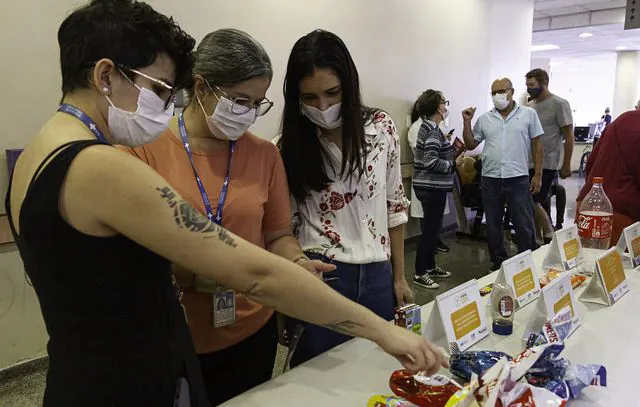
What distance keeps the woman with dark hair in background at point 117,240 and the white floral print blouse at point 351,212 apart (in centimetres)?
50

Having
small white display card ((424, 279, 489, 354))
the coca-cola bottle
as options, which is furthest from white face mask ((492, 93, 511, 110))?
small white display card ((424, 279, 489, 354))

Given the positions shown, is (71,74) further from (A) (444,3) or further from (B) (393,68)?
(A) (444,3)

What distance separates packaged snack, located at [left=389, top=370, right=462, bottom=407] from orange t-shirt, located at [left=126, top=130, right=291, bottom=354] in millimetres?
415

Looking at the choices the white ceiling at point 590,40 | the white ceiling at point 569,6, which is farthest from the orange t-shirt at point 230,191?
the white ceiling at point 590,40

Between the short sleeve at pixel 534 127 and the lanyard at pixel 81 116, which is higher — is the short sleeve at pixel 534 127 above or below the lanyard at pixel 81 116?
below

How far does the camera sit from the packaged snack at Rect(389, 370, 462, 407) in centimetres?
89

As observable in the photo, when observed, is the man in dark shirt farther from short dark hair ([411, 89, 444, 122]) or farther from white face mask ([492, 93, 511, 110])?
short dark hair ([411, 89, 444, 122])

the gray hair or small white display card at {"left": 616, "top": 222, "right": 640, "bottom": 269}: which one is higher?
the gray hair

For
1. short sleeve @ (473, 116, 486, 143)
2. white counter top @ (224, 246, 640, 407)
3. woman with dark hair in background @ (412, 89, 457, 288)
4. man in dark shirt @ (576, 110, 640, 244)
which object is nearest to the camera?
white counter top @ (224, 246, 640, 407)

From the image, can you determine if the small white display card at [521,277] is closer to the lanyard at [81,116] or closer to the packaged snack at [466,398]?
the packaged snack at [466,398]

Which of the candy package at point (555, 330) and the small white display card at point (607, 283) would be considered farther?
the small white display card at point (607, 283)

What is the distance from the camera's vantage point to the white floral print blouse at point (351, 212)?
1368 mm

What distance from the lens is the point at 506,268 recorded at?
1.39m

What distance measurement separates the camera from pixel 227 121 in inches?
45.9
